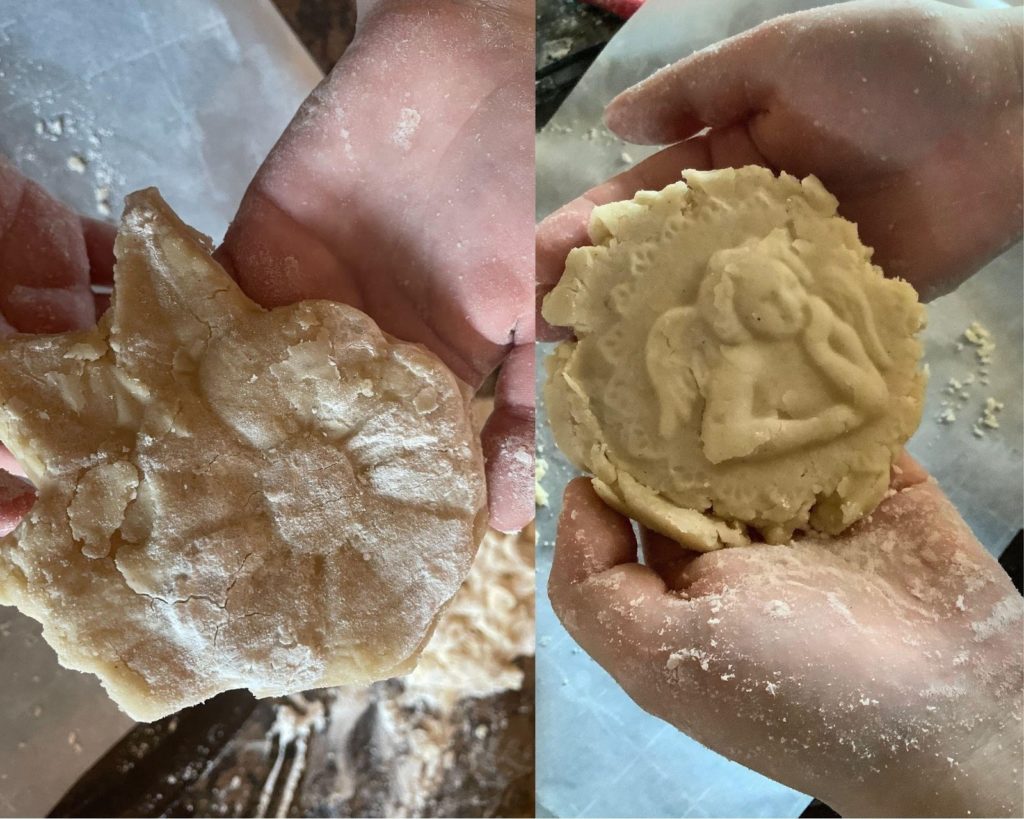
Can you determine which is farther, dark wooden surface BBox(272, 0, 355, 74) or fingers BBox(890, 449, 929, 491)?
fingers BBox(890, 449, 929, 491)

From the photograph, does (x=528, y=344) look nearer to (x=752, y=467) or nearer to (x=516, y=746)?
(x=752, y=467)

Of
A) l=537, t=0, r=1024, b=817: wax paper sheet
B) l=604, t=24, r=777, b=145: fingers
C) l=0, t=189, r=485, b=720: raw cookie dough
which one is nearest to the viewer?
l=0, t=189, r=485, b=720: raw cookie dough

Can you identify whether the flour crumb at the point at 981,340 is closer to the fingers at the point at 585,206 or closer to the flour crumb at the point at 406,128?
the fingers at the point at 585,206

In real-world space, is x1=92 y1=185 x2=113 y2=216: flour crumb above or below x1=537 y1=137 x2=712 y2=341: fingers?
above

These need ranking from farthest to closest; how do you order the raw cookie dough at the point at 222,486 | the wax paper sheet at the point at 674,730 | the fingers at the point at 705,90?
the wax paper sheet at the point at 674,730 → the fingers at the point at 705,90 → the raw cookie dough at the point at 222,486

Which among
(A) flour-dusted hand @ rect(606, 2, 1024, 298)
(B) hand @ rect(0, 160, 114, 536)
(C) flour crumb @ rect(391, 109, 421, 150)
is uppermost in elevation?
(B) hand @ rect(0, 160, 114, 536)

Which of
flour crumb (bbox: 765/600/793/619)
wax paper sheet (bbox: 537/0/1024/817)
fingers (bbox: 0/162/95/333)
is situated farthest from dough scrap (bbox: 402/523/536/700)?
fingers (bbox: 0/162/95/333)

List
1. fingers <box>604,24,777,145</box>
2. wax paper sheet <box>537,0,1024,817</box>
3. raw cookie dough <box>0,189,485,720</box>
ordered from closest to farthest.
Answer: raw cookie dough <box>0,189,485,720</box>
fingers <box>604,24,777,145</box>
wax paper sheet <box>537,0,1024,817</box>

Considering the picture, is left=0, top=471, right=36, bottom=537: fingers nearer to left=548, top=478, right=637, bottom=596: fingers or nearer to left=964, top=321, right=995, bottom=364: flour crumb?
left=548, top=478, right=637, bottom=596: fingers

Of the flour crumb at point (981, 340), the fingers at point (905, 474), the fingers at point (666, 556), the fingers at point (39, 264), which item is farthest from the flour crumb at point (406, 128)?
the flour crumb at point (981, 340)
